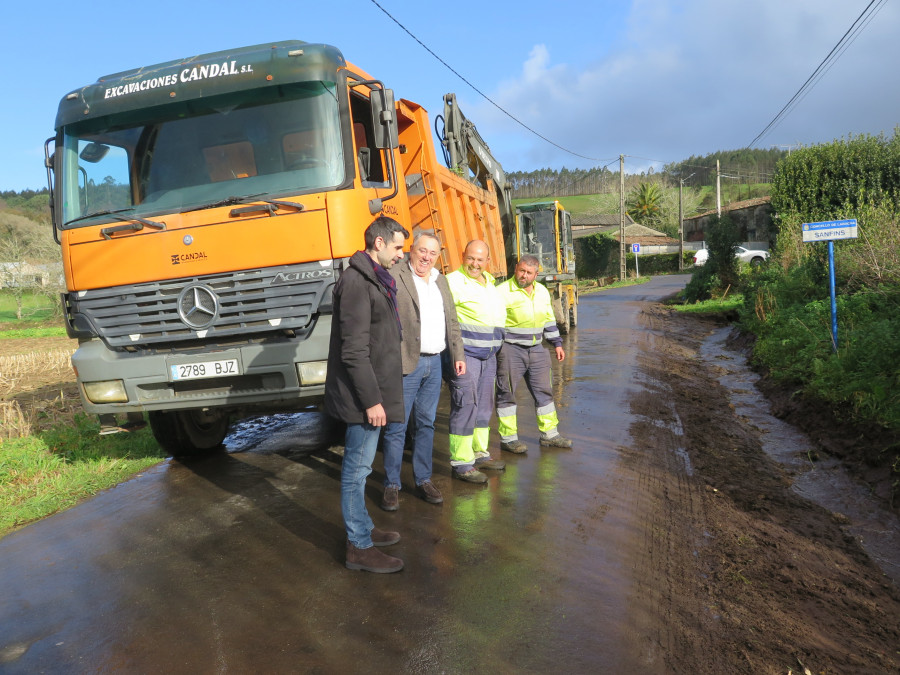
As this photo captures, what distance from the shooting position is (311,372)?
16.6 feet

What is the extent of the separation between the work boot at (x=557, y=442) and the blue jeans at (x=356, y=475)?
289 centimetres

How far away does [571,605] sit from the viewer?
11.1ft

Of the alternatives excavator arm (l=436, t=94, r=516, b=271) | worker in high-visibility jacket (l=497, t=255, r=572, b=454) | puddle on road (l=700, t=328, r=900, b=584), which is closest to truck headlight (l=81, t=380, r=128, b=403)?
worker in high-visibility jacket (l=497, t=255, r=572, b=454)

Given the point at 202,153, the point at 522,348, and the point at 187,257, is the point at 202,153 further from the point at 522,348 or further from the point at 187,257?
the point at 522,348

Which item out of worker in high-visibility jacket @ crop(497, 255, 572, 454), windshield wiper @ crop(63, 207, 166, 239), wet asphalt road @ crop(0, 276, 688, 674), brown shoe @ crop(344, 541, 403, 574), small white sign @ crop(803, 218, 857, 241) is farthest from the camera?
small white sign @ crop(803, 218, 857, 241)

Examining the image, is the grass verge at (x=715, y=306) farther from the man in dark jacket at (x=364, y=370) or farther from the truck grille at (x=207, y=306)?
the man in dark jacket at (x=364, y=370)

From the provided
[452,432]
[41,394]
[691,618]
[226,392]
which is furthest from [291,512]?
[41,394]

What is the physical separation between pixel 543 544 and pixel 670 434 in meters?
3.42

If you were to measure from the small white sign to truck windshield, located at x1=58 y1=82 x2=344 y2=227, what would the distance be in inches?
286

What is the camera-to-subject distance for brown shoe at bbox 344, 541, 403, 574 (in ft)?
12.5

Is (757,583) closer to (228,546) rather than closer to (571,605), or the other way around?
(571,605)

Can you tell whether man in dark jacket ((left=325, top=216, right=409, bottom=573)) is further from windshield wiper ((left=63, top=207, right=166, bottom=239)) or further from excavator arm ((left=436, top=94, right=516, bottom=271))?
excavator arm ((left=436, top=94, right=516, bottom=271))

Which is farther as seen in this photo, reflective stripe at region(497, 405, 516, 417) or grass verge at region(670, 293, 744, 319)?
grass verge at region(670, 293, 744, 319)

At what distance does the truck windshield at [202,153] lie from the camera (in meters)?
5.20
